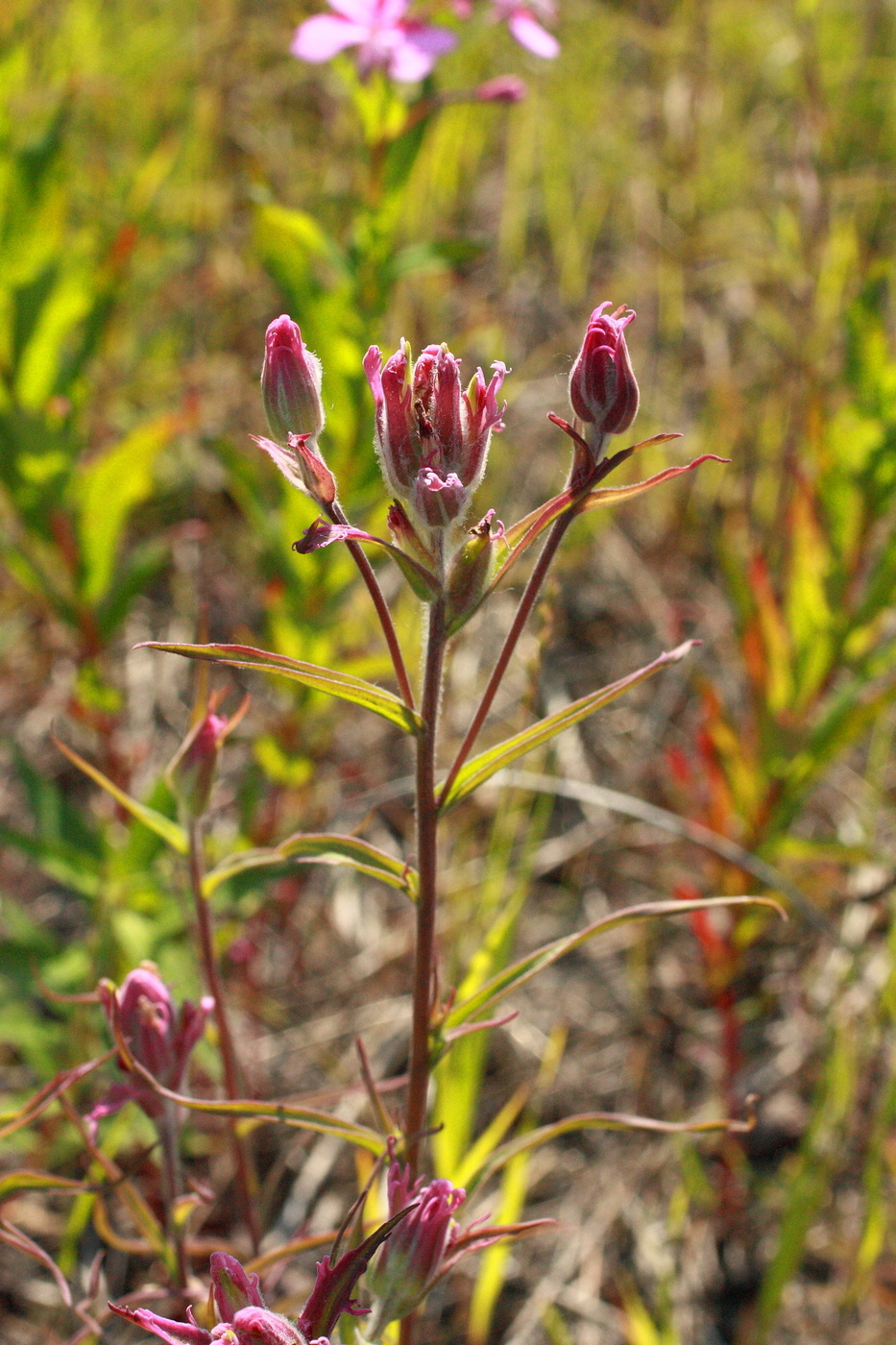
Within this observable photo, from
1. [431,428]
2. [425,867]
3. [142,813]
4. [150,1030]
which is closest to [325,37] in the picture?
[431,428]

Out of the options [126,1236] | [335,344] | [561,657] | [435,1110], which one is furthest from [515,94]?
[126,1236]

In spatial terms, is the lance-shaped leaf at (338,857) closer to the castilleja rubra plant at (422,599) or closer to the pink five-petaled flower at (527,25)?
the castilleja rubra plant at (422,599)

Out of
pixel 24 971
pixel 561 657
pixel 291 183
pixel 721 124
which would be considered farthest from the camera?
pixel 721 124

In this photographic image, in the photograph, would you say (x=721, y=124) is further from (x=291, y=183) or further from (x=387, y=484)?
(x=387, y=484)

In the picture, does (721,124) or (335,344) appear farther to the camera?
(721,124)

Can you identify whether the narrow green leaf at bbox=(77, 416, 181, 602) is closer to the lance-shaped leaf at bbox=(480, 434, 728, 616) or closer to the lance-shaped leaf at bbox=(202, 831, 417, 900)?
the lance-shaped leaf at bbox=(202, 831, 417, 900)

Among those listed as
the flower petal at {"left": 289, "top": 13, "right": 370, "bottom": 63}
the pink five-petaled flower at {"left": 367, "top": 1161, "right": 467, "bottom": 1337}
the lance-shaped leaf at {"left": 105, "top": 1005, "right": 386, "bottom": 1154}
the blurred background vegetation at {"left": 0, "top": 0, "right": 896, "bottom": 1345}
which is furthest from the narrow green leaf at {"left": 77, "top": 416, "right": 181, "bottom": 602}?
the pink five-petaled flower at {"left": 367, "top": 1161, "right": 467, "bottom": 1337}

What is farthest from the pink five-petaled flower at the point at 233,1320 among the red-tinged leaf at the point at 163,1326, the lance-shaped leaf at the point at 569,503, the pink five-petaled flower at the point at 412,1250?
the lance-shaped leaf at the point at 569,503

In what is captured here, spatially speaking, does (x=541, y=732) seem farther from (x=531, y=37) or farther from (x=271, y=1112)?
(x=531, y=37)
